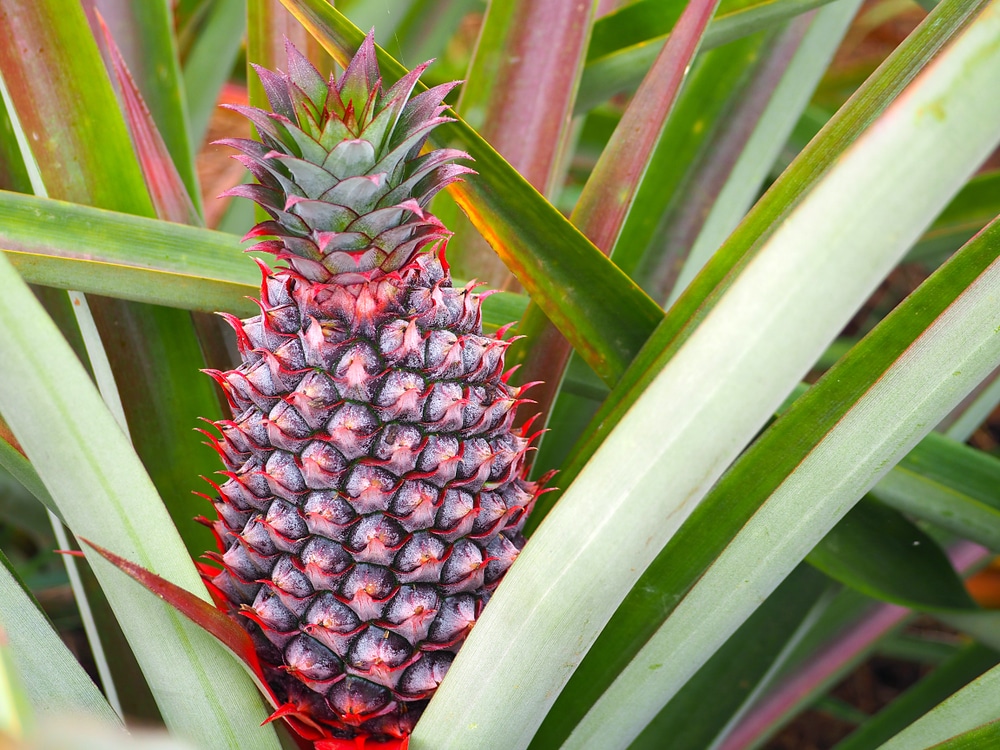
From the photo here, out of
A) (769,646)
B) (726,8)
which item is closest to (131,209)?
(726,8)

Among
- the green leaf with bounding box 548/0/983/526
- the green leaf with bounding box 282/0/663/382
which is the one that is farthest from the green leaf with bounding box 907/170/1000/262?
the green leaf with bounding box 282/0/663/382

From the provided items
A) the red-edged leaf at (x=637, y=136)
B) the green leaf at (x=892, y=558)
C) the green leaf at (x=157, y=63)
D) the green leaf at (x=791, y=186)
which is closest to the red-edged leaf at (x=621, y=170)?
the red-edged leaf at (x=637, y=136)

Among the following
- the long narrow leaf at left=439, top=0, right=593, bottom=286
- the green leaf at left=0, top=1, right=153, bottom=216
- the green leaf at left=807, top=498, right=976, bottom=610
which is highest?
the long narrow leaf at left=439, top=0, right=593, bottom=286

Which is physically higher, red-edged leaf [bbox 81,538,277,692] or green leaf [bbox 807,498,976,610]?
green leaf [bbox 807,498,976,610]

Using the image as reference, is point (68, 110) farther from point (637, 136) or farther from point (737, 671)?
point (737, 671)

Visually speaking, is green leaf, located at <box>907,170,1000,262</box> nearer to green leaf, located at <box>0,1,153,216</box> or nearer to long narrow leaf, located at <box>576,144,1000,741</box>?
long narrow leaf, located at <box>576,144,1000,741</box>

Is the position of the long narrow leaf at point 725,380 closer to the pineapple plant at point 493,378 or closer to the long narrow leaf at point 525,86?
the pineapple plant at point 493,378
